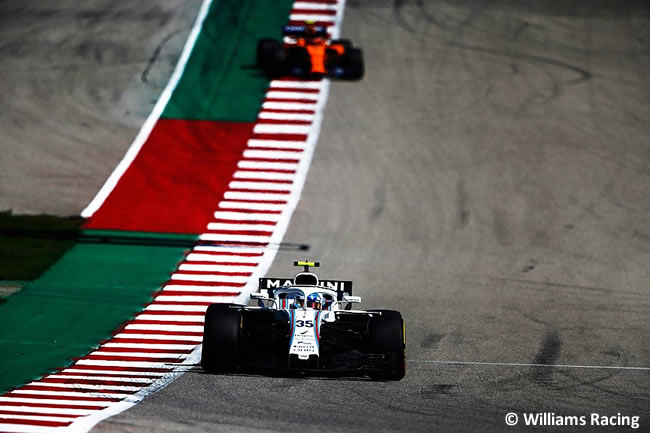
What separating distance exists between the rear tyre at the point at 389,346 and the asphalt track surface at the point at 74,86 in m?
8.53

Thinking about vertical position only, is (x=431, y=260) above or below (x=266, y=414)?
below

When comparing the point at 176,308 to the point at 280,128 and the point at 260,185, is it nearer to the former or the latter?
the point at 260,185

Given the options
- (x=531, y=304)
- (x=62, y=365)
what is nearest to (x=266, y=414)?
(x=62, y=365)

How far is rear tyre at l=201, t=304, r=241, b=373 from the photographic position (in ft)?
42.1

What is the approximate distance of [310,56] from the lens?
81.9 ft

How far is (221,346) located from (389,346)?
2.14 m

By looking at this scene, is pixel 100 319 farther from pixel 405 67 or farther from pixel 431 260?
pixel 405 67

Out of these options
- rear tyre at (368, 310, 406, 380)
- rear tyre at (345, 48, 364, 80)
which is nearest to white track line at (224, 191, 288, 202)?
rear tyre at (345, 48, 364, 80)

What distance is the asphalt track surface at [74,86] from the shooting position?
2059cm

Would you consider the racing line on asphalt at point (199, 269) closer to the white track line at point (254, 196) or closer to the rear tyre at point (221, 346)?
the white track line at point (254, 196)

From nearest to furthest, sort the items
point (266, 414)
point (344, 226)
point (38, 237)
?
point (266, 414)
point (38, 237)
point (344, 226)

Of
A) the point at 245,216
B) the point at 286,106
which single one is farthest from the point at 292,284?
the point at 286,106

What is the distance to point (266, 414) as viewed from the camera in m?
11.6

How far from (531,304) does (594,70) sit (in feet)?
37.0
